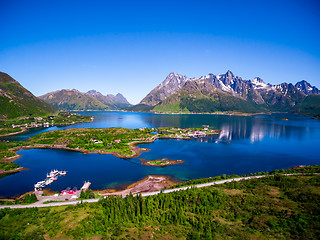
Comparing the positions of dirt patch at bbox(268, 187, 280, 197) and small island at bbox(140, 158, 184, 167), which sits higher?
dirt patch at bbox(268, 187, 280, 197)

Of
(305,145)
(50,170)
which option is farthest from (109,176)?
(305,145)

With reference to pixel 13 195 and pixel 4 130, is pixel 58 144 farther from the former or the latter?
pixel 4 130

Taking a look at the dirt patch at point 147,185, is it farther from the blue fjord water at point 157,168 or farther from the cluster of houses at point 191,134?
the cluster of houses at point 191,134

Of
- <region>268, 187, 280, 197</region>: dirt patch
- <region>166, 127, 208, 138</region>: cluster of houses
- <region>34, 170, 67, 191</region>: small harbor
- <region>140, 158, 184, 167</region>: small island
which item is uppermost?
<region>166, 127, 208, 138</region>: cluster of houses

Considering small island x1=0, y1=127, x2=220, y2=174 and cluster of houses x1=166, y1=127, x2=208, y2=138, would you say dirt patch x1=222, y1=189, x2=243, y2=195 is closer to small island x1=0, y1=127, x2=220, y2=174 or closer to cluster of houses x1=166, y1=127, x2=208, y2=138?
small island x1=0, y1=127, x2=220, y2=174

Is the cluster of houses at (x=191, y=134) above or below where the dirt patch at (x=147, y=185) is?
above

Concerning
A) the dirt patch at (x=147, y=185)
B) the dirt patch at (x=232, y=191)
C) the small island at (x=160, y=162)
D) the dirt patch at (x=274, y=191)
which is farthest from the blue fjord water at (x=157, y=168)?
the dirt patch at (x=274, y=191)

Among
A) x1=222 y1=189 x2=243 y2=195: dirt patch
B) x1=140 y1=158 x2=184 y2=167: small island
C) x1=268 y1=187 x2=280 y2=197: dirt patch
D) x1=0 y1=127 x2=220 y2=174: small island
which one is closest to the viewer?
x1=268 y1=187 x2=280 y2=197: dirt patch

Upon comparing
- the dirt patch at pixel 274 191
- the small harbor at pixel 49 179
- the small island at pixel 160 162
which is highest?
the dirt patch at pixel 274 191

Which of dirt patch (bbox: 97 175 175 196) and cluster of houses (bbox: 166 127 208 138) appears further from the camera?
cluster of houses (bbox: 166 127 208 138)

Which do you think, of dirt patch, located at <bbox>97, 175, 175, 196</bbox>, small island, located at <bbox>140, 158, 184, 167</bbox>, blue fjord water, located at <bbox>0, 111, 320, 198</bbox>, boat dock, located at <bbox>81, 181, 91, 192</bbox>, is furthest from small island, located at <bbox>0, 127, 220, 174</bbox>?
boat dock, located at <bbox>81, 181, 91, 192</bbox>
